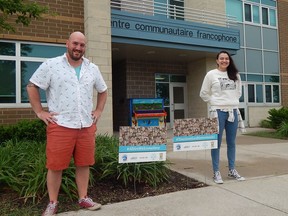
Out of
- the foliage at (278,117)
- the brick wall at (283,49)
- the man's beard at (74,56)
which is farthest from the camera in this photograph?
the brick wall at (283,49)

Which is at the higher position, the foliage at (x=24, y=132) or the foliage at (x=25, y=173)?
the foliage at (x=24, y=132)

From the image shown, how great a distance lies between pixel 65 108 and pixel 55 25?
7246 millimetres

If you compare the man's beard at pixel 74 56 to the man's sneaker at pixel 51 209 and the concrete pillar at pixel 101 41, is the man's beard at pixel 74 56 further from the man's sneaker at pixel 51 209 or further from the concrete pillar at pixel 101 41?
the concrete pillar at pixel 101 41

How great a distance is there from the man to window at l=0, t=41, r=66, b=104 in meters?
6.24

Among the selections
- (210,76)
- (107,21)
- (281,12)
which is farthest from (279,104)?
(210,76)

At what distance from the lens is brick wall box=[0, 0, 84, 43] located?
377 inches

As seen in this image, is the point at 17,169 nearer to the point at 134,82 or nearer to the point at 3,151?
the point at 3,151

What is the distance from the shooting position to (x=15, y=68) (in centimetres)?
945

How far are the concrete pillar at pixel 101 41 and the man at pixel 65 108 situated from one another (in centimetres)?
595

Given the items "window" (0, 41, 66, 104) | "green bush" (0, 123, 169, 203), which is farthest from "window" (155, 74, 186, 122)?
"green bush" (0, 123, 169, 203)

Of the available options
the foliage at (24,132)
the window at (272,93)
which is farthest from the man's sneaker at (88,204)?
the window at (272,93)

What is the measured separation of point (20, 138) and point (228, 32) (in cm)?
1034

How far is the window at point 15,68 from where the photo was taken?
934cm

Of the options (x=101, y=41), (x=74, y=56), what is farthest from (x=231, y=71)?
(x=101, y=41)
